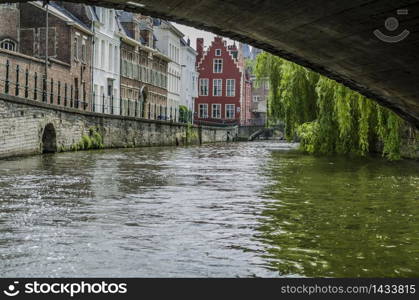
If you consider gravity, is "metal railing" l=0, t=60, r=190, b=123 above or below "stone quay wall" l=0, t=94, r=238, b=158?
above

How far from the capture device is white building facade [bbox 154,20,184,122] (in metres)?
64.5

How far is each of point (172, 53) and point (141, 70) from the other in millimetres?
11710

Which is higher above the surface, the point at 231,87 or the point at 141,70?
the point at 231,87

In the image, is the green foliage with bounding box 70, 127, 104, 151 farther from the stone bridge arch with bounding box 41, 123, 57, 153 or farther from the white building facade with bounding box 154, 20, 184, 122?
the white building facade with bounding box 154, 20, 184, 122

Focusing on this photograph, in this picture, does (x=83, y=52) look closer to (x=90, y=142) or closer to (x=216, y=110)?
(x=90, y=142)

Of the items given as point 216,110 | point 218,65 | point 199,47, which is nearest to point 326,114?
point 216,110

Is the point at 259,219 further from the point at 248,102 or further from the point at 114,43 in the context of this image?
the point at 248,102

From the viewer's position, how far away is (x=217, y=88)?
8281cm

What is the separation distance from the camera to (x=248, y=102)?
3723 inches

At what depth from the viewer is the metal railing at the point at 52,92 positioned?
1118 inches

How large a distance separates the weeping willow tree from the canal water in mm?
4170

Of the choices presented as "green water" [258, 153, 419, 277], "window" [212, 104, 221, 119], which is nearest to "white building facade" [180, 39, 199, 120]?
"window" [212, 104, 221, 119]

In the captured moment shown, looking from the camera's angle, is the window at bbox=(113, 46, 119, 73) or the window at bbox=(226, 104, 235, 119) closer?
the window at bbox=(113, 46, 119, 73)

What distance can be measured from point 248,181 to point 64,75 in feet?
A: 80.6
